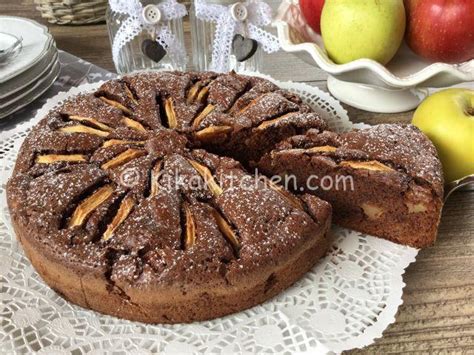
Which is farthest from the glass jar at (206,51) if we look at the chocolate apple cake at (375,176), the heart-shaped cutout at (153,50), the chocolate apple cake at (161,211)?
the chocolate apple cake at (375,176)

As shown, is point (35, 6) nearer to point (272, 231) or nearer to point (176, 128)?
point (176, 128)

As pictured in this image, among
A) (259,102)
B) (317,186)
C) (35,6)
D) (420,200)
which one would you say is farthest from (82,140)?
(35,6)

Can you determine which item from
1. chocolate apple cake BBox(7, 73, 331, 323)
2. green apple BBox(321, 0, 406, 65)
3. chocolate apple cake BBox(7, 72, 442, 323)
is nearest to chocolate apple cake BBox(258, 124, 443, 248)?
chocolate apple cake BBox(7, 72, 442, 323)

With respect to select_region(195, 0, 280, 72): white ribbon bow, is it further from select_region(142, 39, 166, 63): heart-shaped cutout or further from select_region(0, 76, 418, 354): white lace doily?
select_region(0, 76, 418, 354): white lace doily

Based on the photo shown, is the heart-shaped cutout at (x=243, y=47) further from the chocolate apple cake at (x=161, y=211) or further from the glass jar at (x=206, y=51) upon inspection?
the chocolate apple cake at (x=161, y=211)

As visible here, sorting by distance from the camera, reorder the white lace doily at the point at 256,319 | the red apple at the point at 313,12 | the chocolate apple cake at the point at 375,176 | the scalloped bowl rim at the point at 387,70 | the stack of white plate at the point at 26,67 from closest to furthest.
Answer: the white lace doily at the point at 256,319 → the chocolate apple cake at the point at 375,176 → the scalloped bowl rim at the point at 387,70 → the stack of white plate at the point at 26,67 → the red apple at the point at 313,12

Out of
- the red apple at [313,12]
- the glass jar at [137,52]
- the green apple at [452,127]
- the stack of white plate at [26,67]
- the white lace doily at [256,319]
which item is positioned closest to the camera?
the white lace doily at [256,319]

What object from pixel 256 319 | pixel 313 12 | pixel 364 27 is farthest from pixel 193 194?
pixel 313 12
